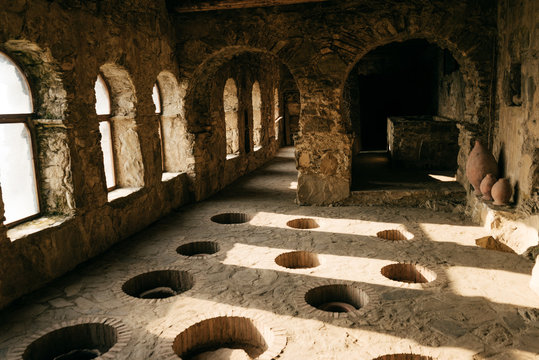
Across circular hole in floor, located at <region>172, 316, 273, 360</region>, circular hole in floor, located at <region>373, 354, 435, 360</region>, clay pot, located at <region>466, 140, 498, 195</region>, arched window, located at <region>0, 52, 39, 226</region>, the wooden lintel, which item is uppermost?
the wooden lintel

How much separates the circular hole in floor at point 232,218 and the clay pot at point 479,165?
11.2 ft

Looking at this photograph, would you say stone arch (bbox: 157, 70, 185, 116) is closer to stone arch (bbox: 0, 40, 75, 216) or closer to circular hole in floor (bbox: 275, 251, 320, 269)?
stone arch (bbox: 0, 40, 75, 216)

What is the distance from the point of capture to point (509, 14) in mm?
5711

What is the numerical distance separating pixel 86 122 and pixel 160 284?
2.10 meters

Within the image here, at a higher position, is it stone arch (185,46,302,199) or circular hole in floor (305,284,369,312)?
stone arch (185,46,302,199)

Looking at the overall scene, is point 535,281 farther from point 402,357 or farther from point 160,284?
point 160,284

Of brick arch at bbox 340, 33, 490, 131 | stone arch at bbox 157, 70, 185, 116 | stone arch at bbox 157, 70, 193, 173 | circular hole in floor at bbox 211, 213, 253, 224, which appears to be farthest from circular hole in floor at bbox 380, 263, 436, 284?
stone arch at bbox 157, 70, 185, 116

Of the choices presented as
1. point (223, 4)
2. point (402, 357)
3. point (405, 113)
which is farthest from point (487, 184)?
A: point (405, 113)

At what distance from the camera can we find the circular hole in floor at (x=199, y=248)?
5449mm

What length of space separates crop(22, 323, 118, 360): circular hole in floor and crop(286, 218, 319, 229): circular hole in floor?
3304 mm

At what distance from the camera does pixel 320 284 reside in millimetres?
4152

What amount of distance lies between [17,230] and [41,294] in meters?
0.69

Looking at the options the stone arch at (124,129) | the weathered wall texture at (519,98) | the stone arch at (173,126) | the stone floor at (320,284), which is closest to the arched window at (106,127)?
the stone arch at (124,129)

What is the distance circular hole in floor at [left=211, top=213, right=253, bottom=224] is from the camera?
6.77 metres
